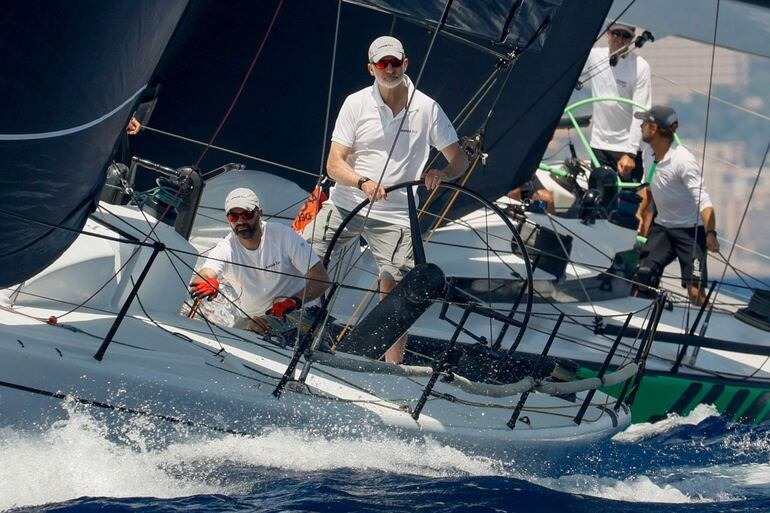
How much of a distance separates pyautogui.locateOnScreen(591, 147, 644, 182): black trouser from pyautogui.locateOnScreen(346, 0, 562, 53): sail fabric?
3839mm

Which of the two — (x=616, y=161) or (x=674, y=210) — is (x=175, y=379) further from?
(x=616, y=161)

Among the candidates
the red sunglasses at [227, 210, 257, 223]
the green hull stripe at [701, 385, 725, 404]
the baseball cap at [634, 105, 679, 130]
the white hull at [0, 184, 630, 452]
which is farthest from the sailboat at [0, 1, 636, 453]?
the baseball cap at [634, 105, 679, 130]

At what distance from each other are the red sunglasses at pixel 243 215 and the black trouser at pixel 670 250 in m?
3.53

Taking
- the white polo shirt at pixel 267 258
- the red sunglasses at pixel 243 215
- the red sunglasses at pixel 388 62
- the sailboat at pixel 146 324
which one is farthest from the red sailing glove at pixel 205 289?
the red sunglasses at pixel 388 62

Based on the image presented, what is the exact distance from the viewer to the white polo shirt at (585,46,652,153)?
9.63 meters

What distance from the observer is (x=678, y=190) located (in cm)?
781

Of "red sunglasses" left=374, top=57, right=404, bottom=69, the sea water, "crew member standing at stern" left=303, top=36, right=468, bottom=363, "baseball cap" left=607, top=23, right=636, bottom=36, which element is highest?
"baseball cap" left=607, top=23, right=636, bottom=36

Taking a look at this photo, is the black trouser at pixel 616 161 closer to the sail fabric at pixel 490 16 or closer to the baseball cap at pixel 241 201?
the sail fabric at pixel 490 16

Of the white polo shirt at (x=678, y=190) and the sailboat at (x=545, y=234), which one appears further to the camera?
the white polo shirt at (x=678, y=190)

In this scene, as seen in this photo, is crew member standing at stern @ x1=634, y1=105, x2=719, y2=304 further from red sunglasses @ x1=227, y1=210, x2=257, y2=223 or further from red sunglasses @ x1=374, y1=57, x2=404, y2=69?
red sunglasses @ x1=227, y1=210, x2=257, y2=223

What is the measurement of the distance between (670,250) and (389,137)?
3.14 metres

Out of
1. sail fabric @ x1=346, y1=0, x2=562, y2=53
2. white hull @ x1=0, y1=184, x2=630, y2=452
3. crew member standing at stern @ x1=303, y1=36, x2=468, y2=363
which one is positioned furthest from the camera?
crew member standing at stern @ x1=303, y1=36, x2=468, y2=363

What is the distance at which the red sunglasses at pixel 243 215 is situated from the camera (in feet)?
17.2

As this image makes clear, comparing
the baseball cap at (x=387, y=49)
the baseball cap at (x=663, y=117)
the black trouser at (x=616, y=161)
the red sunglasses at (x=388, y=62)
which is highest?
the baseball cap at (x=663, y=117)
